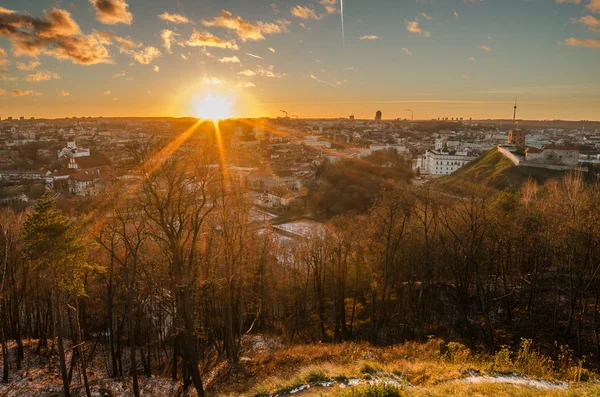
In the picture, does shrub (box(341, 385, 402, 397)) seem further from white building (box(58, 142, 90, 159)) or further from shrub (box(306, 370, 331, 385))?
white building (box(58, 142, 90, 159))

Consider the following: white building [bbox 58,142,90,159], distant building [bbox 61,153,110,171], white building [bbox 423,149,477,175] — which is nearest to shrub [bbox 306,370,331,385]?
white building [bbox 423,149,477,175]

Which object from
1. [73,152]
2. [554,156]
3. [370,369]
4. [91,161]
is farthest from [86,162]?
[554,156]

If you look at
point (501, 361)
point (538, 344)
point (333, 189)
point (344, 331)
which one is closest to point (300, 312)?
point (344, 331)

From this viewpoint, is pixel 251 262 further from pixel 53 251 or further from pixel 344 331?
pixel 53 251

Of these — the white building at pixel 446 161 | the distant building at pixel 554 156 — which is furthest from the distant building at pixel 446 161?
the distant building at pixel 554 156

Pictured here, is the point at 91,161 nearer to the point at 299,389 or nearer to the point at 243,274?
the point at 243,274

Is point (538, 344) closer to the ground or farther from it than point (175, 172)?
closer to the ground
